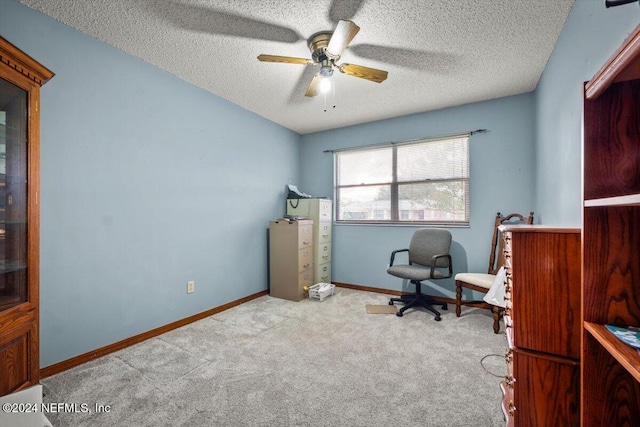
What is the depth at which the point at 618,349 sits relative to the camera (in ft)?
2.17

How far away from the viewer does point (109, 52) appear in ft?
7.22

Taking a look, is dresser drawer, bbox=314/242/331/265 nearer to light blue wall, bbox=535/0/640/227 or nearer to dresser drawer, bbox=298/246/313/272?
dresser drawer, bbox=298/246/313/272

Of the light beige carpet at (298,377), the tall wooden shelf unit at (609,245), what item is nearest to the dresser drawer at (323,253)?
the light beige carpet at (298,377)

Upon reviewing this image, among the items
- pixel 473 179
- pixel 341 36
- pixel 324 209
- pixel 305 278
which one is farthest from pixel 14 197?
pixel 473 179

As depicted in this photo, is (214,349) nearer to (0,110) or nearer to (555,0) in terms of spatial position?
(0,110)

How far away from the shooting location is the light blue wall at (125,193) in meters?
1.89

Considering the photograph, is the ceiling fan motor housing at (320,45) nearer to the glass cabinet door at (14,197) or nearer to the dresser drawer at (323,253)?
the glass cabinet door at (14,197)

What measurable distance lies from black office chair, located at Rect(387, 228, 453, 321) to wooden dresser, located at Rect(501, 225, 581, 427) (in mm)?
1726

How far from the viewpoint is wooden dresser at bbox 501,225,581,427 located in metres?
1.09

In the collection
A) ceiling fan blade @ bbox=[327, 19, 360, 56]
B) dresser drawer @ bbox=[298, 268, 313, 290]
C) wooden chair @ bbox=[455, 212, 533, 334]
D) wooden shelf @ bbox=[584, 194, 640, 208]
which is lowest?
dresser drawer @ bbox=[298, 268, 313, 290]

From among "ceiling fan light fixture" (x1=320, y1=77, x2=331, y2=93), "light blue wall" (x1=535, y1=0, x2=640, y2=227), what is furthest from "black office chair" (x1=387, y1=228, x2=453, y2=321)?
"ceiling fan light fixture" (x1=320, y1=77, x2=331, y2=93)

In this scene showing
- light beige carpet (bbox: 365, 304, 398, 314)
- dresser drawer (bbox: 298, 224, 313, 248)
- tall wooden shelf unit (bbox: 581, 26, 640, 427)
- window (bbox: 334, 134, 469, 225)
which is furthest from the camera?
dresser drawer (bbox: 298, 224, 313, 248)

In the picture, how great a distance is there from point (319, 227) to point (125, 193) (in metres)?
2.30

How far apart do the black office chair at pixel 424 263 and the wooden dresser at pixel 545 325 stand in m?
1.73
